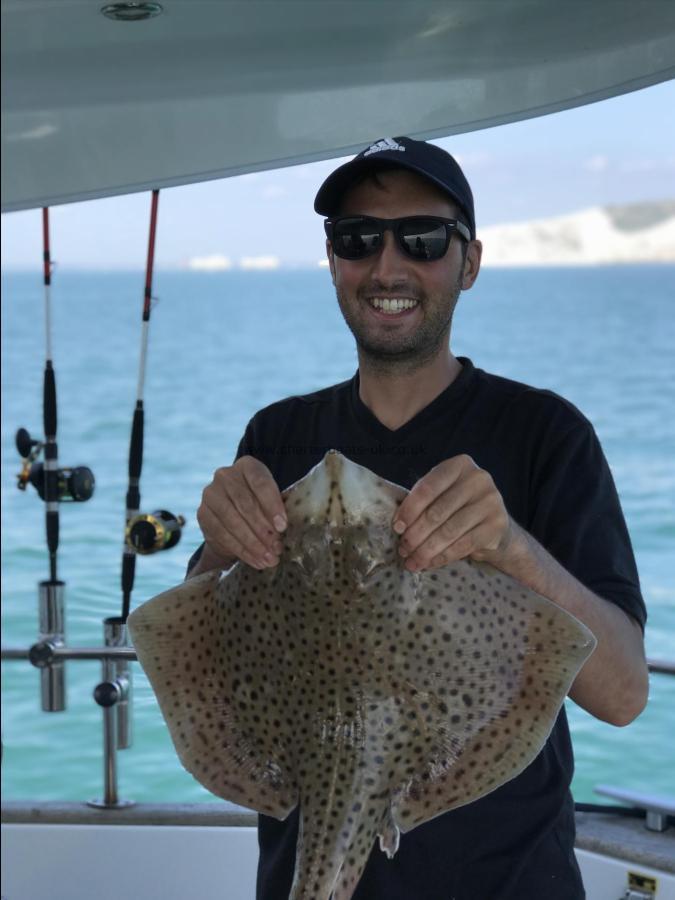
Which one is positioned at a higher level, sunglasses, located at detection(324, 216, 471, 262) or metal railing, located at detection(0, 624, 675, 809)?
sunglasses, located at detection(324, 216, 471, 262)

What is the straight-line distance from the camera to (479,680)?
1.58 metres

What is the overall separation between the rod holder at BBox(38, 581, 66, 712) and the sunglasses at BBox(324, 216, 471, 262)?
1603 mm

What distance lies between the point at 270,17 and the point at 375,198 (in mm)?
533

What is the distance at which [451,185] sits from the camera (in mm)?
2027

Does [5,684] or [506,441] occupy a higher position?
[506,441]

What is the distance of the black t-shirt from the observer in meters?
1.82

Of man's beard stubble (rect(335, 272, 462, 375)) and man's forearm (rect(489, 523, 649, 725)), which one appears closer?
man's forearm (rect(489, 523, 649, 725))

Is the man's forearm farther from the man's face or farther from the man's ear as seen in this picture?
the man's ear

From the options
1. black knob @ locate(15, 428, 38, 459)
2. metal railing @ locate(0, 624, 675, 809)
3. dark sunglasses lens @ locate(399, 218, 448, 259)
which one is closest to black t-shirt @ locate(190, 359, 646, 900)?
dark sunglasses lens @ locate(399, 218, 448, 259)

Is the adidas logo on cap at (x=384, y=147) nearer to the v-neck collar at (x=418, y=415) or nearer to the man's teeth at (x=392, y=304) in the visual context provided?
the man's teeth at (x=392, y=304)

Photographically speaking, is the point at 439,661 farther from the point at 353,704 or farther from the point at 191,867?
the point at 191,867

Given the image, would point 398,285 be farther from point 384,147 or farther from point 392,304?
point 384,147

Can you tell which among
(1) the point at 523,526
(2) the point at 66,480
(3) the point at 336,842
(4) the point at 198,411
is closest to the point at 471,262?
(1) the point at 523,526

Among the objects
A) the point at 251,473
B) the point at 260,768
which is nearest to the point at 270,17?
the point at 251,473
